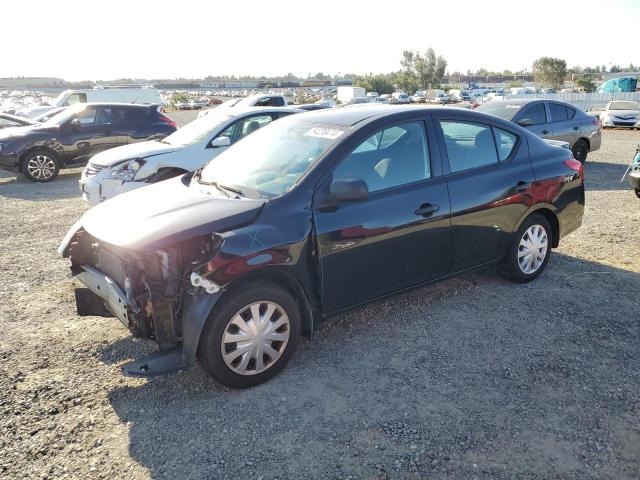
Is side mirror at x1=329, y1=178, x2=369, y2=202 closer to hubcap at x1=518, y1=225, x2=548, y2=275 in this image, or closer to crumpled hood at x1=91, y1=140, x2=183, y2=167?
hubcap at x1=518, y1=225, x2=548, y2=275

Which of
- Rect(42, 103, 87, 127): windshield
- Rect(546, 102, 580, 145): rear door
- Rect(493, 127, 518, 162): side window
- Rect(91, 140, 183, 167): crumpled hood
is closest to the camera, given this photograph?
Rect(493, 127, 518, 162): side window

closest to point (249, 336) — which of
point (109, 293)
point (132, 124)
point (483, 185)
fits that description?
point (109, 293)

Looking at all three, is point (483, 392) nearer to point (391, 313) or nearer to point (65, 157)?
point (391, 313)

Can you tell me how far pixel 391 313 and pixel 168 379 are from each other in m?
1.97

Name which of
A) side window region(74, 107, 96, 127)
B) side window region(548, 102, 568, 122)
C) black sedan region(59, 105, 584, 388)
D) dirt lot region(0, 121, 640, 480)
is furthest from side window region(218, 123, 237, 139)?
side window region(548, 102, 568, 122)

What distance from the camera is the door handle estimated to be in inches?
159

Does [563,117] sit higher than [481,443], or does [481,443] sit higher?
[563,117]

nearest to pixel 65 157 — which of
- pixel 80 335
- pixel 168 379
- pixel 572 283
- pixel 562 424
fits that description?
pixel 80 335

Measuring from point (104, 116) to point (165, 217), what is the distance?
9.68 m

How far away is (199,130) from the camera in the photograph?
27.9ft

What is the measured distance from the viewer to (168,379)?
12.0 feet

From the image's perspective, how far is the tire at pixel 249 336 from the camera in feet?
10.7

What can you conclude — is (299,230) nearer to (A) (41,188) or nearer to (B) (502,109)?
(B) (502,109)

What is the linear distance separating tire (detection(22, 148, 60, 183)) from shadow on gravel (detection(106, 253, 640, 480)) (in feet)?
29.9
